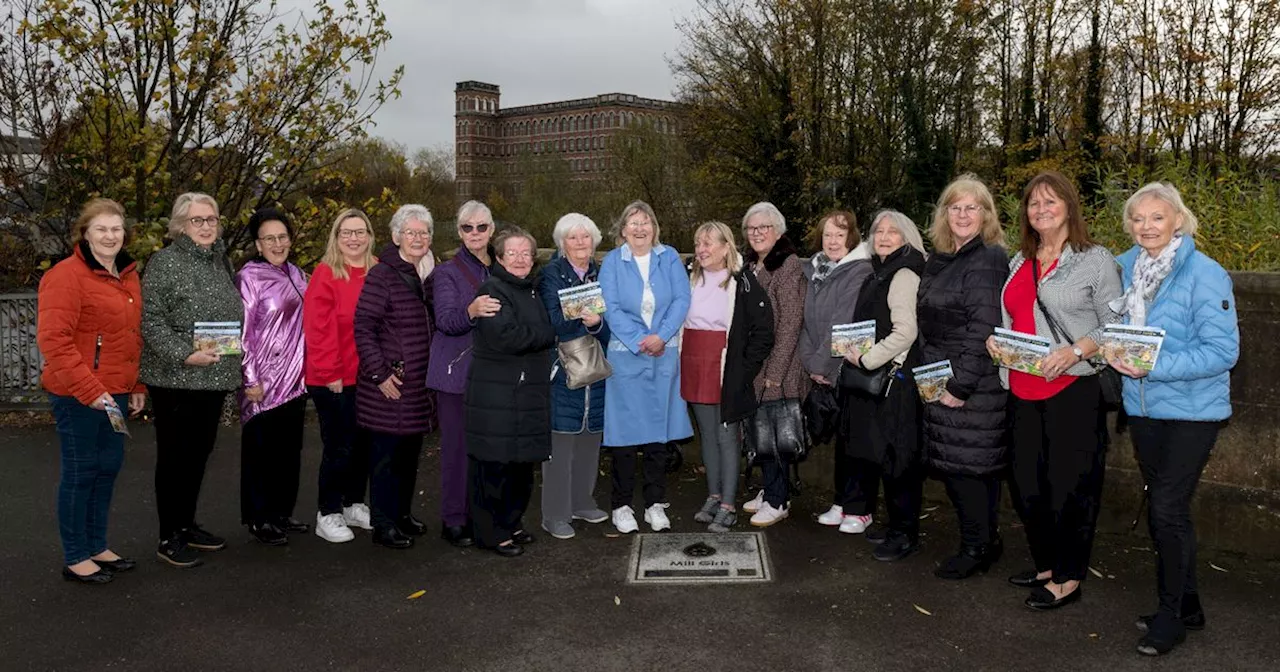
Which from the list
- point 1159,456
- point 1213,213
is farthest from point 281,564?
point 1213,213

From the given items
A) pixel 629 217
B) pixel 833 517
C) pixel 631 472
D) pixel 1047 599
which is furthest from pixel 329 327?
pixel 1047 599

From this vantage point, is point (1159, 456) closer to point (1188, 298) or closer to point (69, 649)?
point (1188, 298)

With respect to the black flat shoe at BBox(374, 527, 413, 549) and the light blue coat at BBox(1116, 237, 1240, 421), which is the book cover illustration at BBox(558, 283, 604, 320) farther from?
the light blue coat at BBox(1116, 237, 1240, 421)

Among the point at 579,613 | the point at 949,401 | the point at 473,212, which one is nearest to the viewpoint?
the point at 579,613

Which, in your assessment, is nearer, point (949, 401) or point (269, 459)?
point (949, 401)

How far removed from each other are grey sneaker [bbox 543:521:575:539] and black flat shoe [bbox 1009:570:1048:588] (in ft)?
8.53

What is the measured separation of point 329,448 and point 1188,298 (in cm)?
476

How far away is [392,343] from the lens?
5746 mm

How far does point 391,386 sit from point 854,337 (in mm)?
2691

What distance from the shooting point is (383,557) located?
575cm

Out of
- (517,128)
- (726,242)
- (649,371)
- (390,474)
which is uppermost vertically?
(517,128)

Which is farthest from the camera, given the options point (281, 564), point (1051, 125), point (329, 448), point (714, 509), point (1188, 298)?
point (1051, 125)

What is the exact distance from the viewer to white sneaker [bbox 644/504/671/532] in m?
6.24

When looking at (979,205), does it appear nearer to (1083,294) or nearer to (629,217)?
(1083,294)
